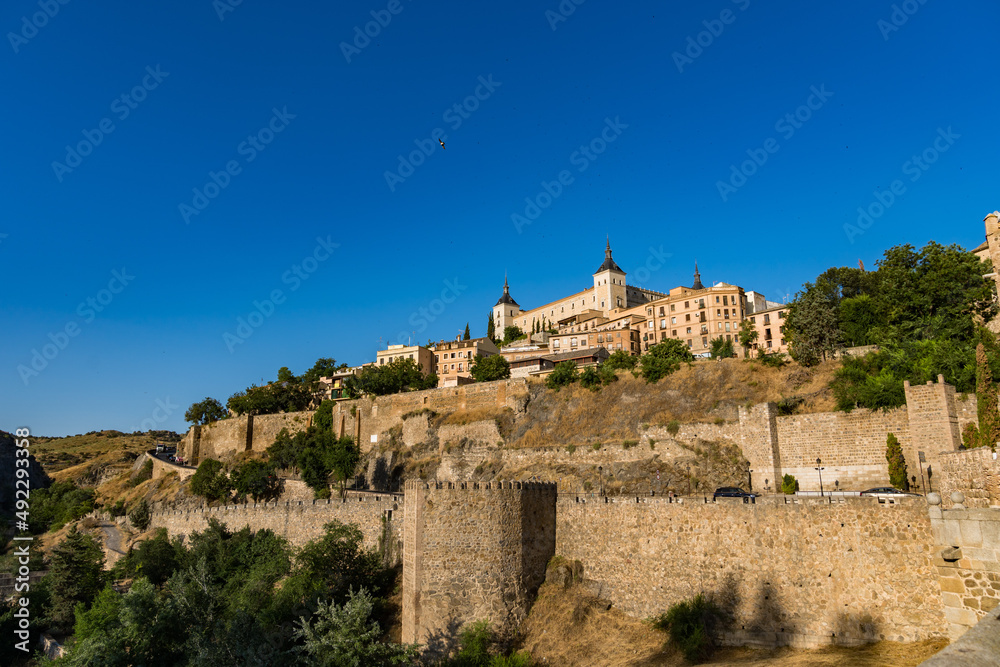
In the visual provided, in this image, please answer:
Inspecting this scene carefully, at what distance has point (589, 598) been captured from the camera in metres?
Result: 20.2

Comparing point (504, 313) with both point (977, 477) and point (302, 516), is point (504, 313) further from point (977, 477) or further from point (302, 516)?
point (977, 477)

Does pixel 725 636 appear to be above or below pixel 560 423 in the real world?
below

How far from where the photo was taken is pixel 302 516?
98.3 feet

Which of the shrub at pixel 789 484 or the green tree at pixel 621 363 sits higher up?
the green tree at pixel 621 363

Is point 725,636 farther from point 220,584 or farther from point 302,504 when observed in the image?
point 220,584

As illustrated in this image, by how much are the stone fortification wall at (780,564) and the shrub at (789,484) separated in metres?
12.3

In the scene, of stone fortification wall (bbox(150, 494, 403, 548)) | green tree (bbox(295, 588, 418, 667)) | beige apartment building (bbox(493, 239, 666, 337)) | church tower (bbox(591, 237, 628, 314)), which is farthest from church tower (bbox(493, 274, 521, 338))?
green tree (bbox(295, 588, 418, 667))

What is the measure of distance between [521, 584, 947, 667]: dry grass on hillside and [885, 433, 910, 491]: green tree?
1228 cm

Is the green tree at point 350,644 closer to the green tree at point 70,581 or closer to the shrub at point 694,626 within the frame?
the shrub at point 694,626

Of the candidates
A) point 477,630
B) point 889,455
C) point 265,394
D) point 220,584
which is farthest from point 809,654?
point 265,394

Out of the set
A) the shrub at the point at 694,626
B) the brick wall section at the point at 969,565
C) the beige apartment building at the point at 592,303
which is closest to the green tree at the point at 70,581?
the shrub at the point at 694,626

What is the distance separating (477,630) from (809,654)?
9148mm

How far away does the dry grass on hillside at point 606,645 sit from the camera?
14.8 metres

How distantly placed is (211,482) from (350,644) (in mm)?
42329
